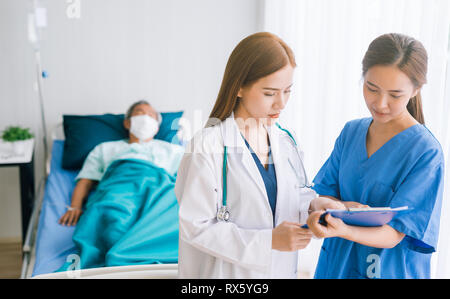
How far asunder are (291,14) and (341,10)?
0.94 ft

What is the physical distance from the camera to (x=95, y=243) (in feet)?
5.62

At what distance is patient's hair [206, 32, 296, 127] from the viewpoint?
82cm

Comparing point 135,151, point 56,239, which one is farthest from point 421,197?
point 135,151

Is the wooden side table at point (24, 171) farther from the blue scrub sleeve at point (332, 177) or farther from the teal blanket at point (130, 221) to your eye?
the blue scrub sleeve at point (332, 177)

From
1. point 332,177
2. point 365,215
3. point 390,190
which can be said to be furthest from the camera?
point 332,177

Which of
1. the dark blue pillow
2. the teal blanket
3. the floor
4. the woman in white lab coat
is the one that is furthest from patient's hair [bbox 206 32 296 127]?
the floor

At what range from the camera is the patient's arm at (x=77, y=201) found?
2006mm

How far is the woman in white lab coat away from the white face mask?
1.55 meters

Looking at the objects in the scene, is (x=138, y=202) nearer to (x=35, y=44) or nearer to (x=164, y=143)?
(x=164, y=143)

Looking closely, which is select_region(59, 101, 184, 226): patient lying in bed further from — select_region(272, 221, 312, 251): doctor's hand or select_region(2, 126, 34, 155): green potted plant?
select_region(272, 221, 312, 251): doctor's hand

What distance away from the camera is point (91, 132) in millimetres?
2537

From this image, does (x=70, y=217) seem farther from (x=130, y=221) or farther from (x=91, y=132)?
(x=91, y=132)

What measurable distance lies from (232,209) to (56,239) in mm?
1254

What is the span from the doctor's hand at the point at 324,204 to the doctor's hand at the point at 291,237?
0.14 metres
